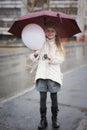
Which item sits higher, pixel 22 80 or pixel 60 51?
pixel 60 51

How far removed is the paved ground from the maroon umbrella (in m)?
1.47

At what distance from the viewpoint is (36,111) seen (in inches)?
266

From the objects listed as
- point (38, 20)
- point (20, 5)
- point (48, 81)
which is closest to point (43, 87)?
point (48, 81)

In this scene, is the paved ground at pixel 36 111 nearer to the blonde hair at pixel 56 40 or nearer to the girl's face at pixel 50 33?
the blonde hair at pixel 56 40

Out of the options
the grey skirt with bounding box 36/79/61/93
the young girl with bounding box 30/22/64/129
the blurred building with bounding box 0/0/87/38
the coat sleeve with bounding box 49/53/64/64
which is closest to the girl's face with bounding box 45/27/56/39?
the young girl with bounding box 30/22/64/129

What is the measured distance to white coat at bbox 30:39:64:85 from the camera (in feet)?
17.7

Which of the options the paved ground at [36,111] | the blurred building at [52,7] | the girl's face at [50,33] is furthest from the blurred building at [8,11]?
the girl's face at [50,33]

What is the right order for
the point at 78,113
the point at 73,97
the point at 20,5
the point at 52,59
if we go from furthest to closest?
the point at 20,5, the point at 73,97, the point at 78,113, the point at 52,59

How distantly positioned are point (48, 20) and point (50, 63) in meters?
0.67

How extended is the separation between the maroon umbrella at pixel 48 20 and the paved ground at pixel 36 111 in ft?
4.83

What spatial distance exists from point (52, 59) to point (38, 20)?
646 mm

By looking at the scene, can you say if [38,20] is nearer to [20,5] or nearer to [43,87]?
[43,87]

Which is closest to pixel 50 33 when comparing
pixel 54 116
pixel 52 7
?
pixel 54 116

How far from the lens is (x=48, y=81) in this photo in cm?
546
